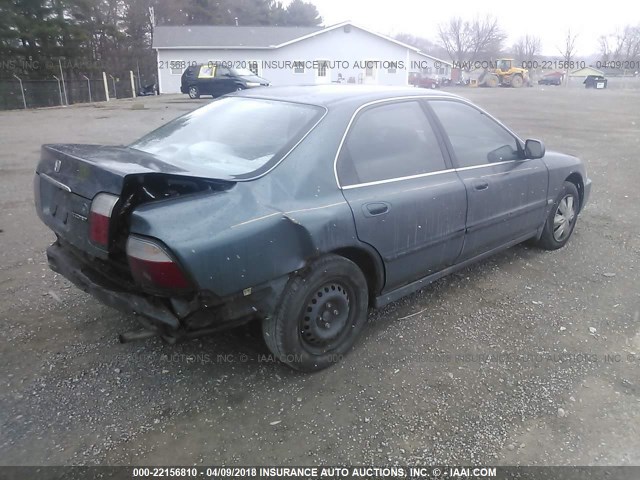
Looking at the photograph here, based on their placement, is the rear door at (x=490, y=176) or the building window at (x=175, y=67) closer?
the rear door at (x=490, y=176)

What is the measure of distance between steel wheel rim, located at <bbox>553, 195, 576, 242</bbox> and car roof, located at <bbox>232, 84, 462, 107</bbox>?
1693 mm

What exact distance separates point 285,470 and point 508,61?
49.8 metres

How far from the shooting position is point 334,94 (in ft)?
10.8

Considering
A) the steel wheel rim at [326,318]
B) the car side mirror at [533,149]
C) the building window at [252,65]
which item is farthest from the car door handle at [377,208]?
the building window at [252,65]

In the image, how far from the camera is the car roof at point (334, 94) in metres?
3.19

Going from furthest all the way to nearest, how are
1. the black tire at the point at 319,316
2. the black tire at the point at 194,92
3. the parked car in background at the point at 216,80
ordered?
the black tire at the point at 194,92, the parked car in background at the point at 216,80, the black tire at the point at 319,316

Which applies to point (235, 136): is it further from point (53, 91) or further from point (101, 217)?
point (53, 91)

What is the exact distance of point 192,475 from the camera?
224cm

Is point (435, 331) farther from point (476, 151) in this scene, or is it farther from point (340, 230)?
point (476, 151)

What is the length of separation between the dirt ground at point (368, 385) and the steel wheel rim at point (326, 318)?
18 centimetres

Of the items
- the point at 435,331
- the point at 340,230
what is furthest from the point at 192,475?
the point at 435,331

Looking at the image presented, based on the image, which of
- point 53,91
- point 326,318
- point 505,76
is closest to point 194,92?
point 53,91

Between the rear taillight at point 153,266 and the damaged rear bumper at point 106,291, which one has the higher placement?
the rear taillight at point 153,266

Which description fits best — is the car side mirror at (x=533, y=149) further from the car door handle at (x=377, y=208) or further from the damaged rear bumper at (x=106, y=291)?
the damaged rear bumper at (x=106, y=291)
